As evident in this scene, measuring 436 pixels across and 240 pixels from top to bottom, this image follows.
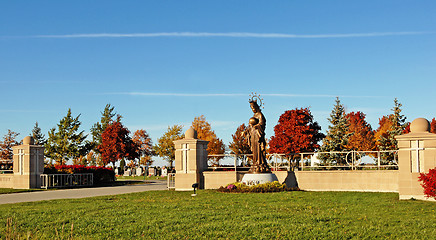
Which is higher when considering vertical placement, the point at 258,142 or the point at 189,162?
the point at 258,142

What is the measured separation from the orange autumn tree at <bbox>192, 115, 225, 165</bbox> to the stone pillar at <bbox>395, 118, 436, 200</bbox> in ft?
125

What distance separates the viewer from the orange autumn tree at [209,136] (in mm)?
54594

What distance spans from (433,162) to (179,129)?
47583 millimetres

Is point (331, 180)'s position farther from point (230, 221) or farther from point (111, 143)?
point (111, 143)

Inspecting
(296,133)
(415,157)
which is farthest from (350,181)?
(296,133)

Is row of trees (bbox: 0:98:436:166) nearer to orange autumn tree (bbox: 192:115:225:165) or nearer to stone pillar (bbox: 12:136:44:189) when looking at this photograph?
orange autumn tree (bbox: 192:115:225:165)

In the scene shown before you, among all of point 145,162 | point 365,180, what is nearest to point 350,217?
point 365,180

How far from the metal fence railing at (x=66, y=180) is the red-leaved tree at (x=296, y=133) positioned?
21.7m

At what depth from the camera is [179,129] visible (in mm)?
61875

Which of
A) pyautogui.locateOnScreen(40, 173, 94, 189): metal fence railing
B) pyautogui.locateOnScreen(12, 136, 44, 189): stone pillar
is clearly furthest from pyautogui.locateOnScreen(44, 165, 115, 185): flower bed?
pyautogui.locateOnScreen(12, 136, 44, 189): stone pillar

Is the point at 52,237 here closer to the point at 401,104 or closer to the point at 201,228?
the point at 201,228

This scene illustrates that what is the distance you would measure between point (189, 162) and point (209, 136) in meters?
31.8

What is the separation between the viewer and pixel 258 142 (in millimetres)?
21812

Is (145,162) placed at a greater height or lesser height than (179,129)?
lesser
